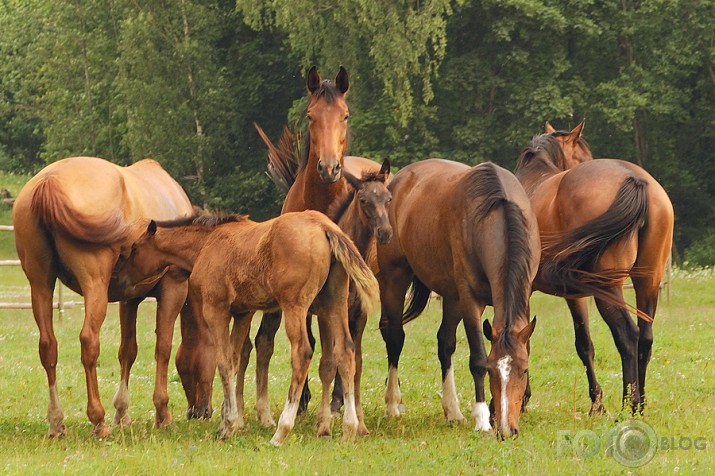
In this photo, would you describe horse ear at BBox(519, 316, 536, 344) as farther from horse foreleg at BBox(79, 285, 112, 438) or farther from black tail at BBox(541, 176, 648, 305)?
horse foreleg at BBox(79, 285, 112, 438)

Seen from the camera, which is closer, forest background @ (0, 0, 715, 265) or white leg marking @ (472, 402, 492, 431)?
white leg marking @ (472, 402, 492, 431)

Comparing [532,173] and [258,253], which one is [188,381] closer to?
[258,253]

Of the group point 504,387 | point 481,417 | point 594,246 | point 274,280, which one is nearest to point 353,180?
point 274,280

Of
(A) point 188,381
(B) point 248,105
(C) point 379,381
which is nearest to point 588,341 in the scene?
(C) point 379,381

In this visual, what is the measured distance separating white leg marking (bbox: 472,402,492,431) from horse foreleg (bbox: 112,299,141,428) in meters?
2.92

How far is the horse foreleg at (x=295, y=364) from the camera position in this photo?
8031mm

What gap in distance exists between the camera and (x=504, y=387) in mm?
7820

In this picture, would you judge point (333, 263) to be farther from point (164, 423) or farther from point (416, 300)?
point (416, 300)

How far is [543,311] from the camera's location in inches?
849

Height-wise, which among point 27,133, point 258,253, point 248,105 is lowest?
point 27,133

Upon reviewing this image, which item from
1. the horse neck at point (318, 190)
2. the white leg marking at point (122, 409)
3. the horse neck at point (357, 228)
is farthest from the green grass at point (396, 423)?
the horse neck at point (318, 190)

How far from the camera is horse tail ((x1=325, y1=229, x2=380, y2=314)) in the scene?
26.5 ft

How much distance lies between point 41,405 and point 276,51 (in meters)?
31.2

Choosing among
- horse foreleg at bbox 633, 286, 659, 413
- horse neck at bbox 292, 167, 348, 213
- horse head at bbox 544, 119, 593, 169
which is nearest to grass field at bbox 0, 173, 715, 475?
horse foreleg at bbox 633, 286, 659, 413
